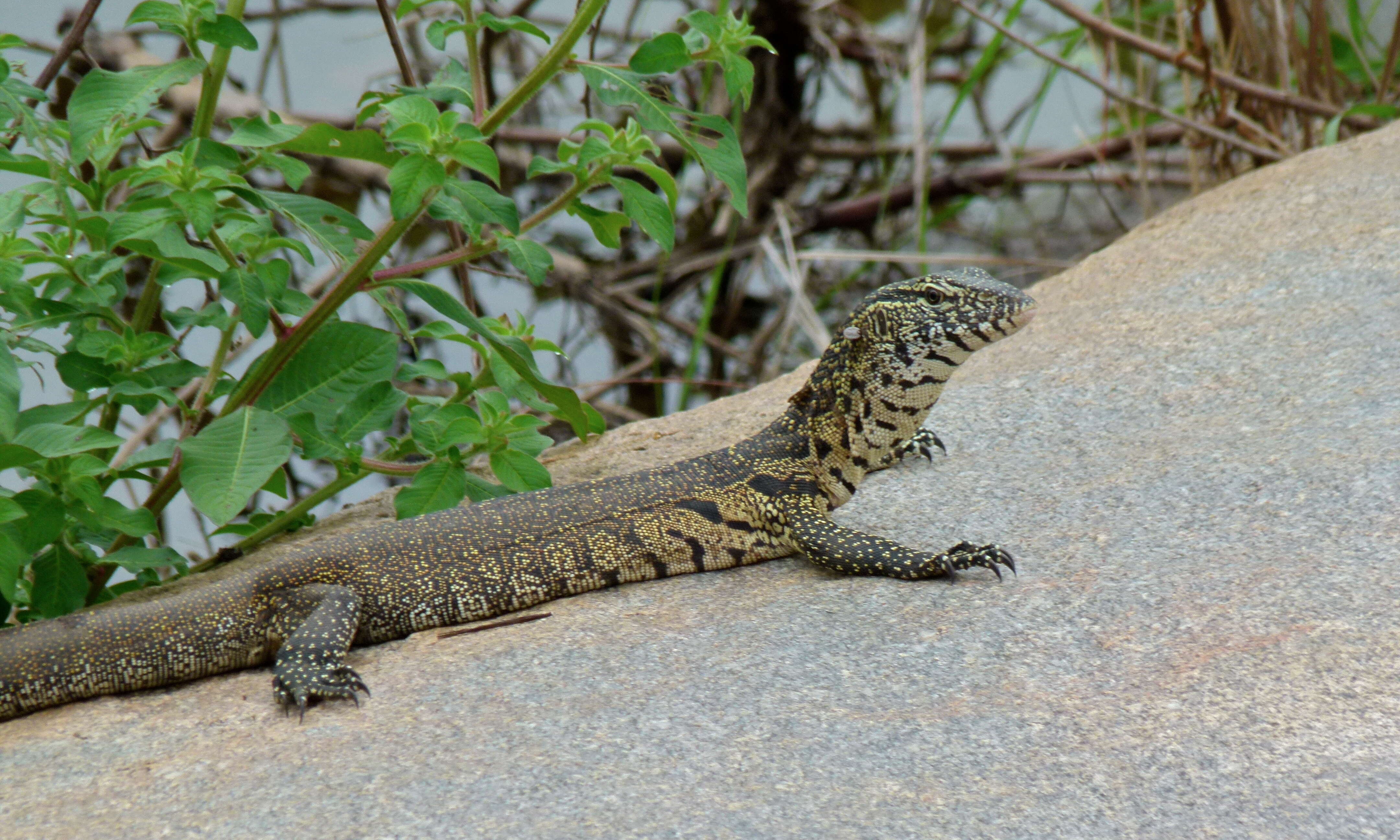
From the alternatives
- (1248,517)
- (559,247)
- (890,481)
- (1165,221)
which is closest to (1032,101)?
(1165,221)

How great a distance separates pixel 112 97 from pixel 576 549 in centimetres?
257

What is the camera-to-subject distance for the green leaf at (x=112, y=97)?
4.88 metres

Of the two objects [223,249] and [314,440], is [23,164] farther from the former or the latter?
[314,440]

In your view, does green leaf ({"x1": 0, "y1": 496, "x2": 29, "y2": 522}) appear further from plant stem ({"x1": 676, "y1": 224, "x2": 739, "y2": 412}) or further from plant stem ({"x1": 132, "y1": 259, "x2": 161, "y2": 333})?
plant stem ({"x1": 676, "y1": 224, "x2": 739, "y2": 412})

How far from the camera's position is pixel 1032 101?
11.3 m

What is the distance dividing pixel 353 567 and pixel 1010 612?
2.69m

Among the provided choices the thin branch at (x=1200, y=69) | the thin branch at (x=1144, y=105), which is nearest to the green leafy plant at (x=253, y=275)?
the thin branch at (x=1144, y=105)

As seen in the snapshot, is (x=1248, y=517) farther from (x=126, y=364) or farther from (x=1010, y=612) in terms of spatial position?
(x=126, y=364)

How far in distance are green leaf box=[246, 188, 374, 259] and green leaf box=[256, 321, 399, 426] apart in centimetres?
40

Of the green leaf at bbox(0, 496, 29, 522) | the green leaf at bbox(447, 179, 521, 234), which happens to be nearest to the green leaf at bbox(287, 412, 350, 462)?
the green leaf at bbox(0, 496, 29, 522)

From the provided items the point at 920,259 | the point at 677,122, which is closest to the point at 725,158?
the point at 677,122

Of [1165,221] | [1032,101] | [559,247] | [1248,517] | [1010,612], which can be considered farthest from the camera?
[559,247]

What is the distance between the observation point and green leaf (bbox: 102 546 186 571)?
18.2 ft

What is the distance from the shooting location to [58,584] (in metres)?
5.51
